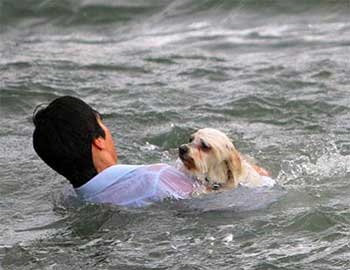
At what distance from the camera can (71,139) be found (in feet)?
18.1

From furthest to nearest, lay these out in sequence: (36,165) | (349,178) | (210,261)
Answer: (36,165) < (349,178) < (210,261)

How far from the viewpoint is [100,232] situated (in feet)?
18.1

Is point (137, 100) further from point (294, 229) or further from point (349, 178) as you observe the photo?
point (294, 229)

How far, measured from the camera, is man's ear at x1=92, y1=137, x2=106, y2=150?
5582mm

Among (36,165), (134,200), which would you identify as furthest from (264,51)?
(134,200)

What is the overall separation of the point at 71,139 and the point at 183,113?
9.24ft

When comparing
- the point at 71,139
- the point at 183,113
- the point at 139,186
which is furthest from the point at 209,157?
the point at 183,113

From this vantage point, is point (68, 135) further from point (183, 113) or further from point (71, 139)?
point (183, 113)

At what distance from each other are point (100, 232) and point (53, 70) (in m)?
4.56

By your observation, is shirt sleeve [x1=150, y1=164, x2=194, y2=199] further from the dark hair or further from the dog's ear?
the dark hair

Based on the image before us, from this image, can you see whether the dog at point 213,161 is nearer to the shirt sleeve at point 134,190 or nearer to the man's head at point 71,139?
the shirt sleeve at point 134,190

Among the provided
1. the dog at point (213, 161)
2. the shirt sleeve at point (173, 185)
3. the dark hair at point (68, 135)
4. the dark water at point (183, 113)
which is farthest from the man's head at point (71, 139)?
the dog at point (213, 161)

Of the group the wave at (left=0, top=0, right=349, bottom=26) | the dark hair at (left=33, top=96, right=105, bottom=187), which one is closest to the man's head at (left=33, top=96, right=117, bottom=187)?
the dark hair at (left=33, top=96, right=105, bottom=187)

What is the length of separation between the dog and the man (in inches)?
4.1
